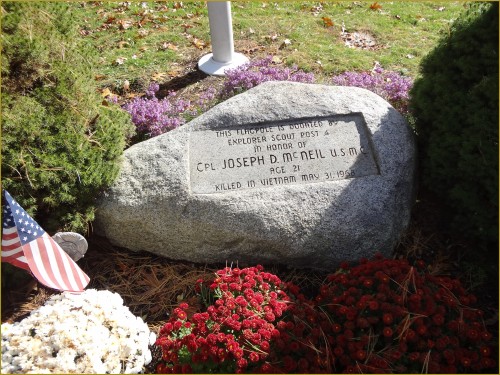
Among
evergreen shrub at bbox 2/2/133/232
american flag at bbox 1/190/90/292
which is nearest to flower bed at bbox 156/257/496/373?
american flag at bbox 1/190/90/292

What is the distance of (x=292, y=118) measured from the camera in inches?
163

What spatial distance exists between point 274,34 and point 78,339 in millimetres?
5928

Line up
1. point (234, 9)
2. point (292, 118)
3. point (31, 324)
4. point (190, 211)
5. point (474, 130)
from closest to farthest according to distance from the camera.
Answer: point (31, 324)
point (474, 130)
point (190, 211)
point (292, 118)
point (234, 9)

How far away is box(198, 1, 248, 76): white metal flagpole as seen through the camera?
5797 millimetres

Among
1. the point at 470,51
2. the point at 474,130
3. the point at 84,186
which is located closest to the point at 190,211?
the point at 84,186

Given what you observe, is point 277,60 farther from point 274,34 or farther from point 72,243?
point 72,243

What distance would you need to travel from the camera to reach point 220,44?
6219 mm

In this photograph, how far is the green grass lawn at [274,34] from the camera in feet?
21.4

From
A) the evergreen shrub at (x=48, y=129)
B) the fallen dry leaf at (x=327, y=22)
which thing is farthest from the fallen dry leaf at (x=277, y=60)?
the evergreen shrub at (x=48, y=129)

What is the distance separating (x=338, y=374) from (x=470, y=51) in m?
2.69

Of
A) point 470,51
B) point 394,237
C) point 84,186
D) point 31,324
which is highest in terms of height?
point 470,51

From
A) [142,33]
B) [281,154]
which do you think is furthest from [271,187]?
[142,33]

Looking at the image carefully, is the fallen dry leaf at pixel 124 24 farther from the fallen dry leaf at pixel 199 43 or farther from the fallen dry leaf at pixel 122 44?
the fallen dry leaf at pixel 199 43

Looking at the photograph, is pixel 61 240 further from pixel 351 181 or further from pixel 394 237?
pixel 394 237
